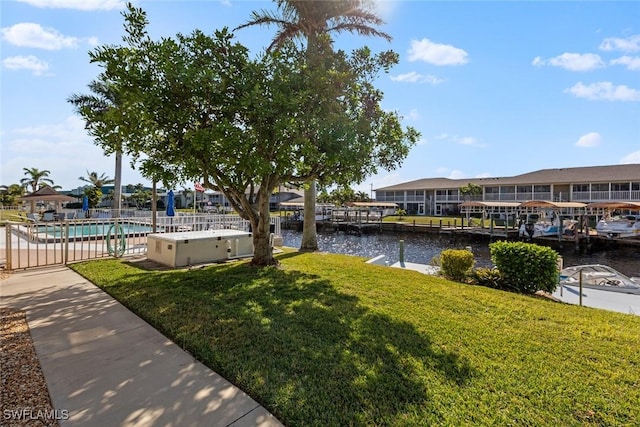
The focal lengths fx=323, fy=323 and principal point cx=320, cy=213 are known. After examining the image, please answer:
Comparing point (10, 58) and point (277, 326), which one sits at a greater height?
point (10, 58)

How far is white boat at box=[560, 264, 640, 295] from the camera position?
30.5ft

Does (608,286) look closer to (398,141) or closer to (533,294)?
(533,294)

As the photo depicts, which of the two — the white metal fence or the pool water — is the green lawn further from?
the pool water

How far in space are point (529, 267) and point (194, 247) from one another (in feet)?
29.4

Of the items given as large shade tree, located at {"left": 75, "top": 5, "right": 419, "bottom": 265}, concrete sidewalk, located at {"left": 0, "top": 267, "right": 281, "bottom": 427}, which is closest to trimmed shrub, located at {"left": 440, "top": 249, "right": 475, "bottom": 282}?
large shade tree, located at {"left": 75, "top": 5, "right": 419, "bottom": 265}

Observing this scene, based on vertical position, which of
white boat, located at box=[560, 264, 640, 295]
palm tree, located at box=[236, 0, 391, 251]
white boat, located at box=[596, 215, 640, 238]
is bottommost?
white boat, located at box=[560, 264, 640, 295]

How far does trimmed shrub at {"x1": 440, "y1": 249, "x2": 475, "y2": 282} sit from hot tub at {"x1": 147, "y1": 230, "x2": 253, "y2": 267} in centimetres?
619

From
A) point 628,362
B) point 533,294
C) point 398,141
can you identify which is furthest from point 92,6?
point 533,294

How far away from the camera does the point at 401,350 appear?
3984 mm

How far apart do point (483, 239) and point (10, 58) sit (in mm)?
30954

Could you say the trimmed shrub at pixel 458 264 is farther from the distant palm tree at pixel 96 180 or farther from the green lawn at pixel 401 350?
the distant palm tree at pixel 96 180

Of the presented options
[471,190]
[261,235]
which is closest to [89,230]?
[261,235]

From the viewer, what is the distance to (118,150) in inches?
316

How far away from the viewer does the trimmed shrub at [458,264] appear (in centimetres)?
902
